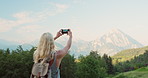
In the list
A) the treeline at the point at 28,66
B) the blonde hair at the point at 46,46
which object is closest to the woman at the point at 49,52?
the blonde hair at the point at 46,46

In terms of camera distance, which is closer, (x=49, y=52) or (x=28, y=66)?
(x=49, y=52)

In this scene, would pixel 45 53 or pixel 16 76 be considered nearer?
pixel 45 53

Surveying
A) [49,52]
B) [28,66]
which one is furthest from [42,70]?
[28,66]

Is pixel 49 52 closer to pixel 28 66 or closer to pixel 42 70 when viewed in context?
pixel 42 70

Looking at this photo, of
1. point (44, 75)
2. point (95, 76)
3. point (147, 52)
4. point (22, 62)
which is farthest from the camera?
point (147, 52)

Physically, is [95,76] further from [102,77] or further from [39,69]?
[39,69]

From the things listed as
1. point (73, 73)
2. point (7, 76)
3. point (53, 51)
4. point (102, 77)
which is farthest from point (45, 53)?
point (102, 77)

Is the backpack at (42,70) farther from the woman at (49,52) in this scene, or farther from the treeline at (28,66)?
the treeline at (28,66)

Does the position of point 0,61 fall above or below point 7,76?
above

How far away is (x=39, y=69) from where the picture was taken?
12.0 feet

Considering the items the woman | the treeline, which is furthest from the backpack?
the treeline

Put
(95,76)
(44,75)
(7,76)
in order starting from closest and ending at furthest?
(44,75)
(7,76)
(95,76)

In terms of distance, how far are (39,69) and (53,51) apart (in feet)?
1.28

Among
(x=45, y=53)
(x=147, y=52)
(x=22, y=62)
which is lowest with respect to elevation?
(x=45, y=53)
